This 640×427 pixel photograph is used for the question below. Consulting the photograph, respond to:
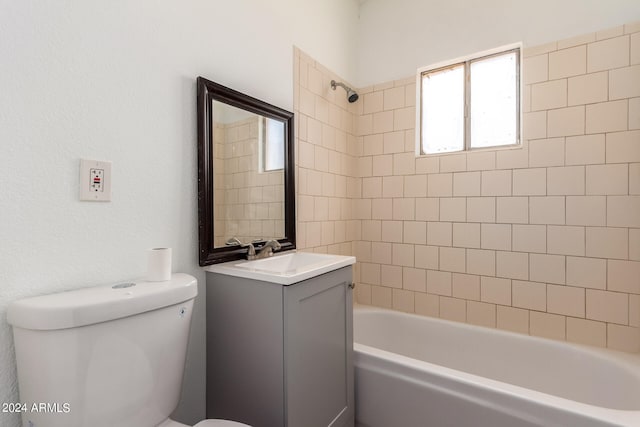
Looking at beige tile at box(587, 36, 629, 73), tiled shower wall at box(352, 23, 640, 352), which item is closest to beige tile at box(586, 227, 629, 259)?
tiled shower wall at box(352, 23, 640, 352)

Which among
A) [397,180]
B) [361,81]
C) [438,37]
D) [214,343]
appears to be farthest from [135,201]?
[438,37]

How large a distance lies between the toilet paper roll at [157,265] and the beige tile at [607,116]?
2.16 metres

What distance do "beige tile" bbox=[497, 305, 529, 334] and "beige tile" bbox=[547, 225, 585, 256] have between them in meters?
0.41

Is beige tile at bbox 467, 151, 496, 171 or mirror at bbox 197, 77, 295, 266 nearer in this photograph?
mirror at bbox 197, 77, 295, 266

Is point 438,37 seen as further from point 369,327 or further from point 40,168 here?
point 40,168

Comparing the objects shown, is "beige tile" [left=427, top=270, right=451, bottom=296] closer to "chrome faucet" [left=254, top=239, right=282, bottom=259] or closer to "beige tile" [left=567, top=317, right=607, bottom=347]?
"beige tile" [left=567, top=317, right=607, bottom=347]

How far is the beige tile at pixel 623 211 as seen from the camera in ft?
5.23

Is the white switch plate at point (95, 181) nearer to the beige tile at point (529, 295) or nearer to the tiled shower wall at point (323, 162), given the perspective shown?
the tiled shower wall at point (323, 162)

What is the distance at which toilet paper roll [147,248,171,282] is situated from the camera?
102cm

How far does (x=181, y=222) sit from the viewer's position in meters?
1.24

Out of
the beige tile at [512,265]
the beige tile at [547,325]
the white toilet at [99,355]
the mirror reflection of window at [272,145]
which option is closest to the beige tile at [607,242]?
the beige tile at [512,265]

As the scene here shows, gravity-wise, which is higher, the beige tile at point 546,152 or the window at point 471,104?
the window at point 471,104

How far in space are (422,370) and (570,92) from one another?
1698 mm

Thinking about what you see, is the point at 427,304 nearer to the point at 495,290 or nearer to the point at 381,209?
the point at 495,290
